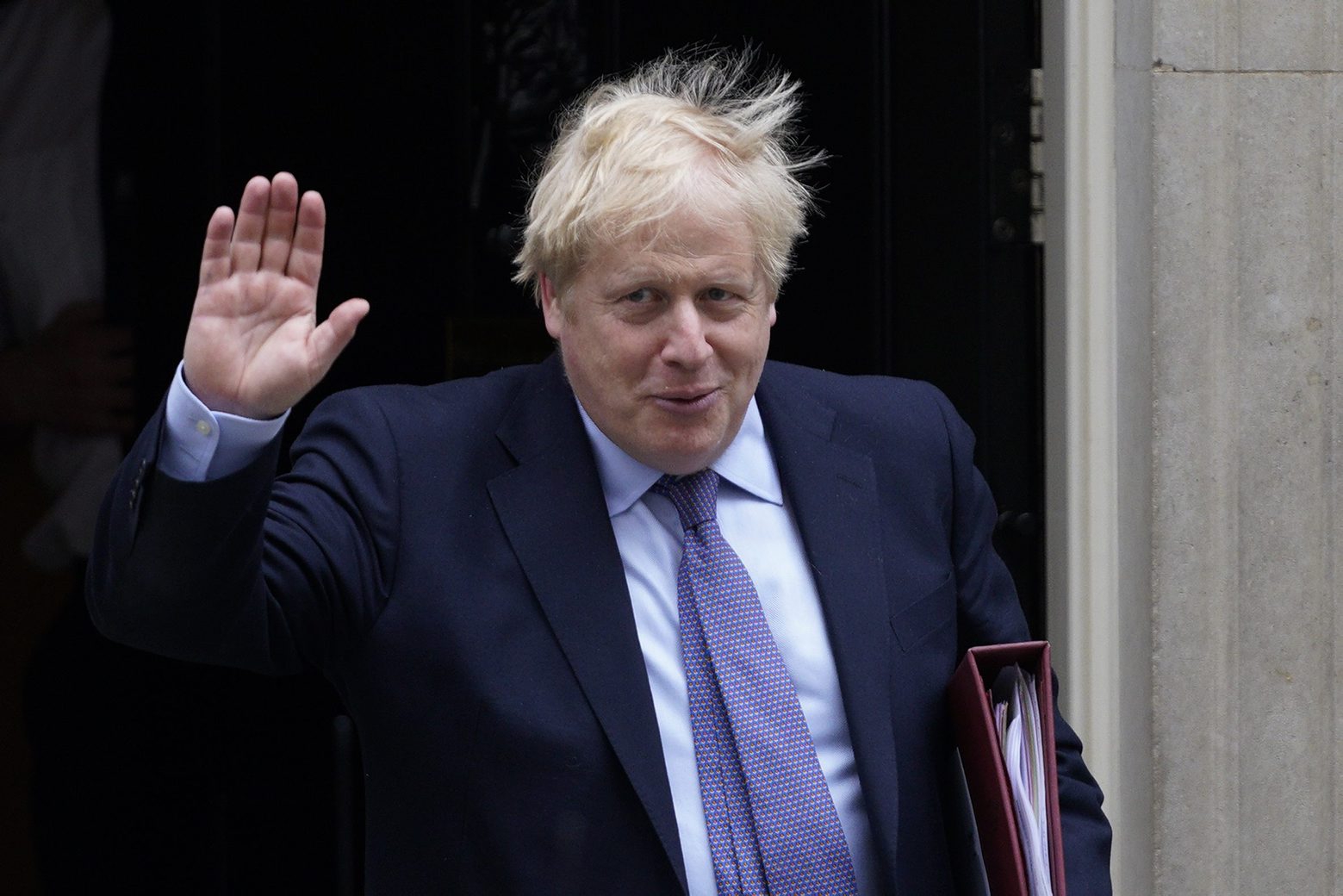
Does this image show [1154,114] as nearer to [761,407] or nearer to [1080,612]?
[1080,612]

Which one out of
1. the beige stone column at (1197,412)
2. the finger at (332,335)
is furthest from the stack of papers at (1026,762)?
the beige stone column at (1197,412)

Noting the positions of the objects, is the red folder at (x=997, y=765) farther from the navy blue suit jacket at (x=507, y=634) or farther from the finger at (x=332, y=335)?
the finger at (x=332, y=335)

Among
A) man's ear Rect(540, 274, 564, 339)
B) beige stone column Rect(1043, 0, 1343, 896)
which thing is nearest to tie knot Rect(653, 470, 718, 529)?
man's ear Rect(540, 274, 564, 339)

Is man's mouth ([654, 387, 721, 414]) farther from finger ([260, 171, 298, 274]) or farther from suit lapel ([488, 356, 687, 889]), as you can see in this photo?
finger ([260, 171, 298, 274])

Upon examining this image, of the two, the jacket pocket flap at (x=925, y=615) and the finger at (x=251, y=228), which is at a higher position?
the finger at (x=251, y=228)

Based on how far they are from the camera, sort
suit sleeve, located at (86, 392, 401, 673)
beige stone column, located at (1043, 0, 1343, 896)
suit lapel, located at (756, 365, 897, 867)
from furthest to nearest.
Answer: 1. beige stone column, located at (1043, 0, 1343, 896)
2. suit lapel, located at (756, 365, 897, 867)
3. suit sleeve, located at (86, 392, 401, 673)

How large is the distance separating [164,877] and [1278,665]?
2170 millimetres

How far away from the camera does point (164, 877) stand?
3221mm

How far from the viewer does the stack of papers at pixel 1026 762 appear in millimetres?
1785

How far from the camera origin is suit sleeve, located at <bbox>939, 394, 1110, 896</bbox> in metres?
2.02

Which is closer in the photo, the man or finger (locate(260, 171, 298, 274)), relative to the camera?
finger (locate(260, 171, 298, 274))

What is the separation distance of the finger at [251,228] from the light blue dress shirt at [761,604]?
0.50m

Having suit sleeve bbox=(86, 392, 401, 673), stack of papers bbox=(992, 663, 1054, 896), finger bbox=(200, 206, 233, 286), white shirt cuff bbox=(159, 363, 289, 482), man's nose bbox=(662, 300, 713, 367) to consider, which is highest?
finger bbox=(200, 206, 233, 286)

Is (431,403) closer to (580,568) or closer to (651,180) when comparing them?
(580,568)
